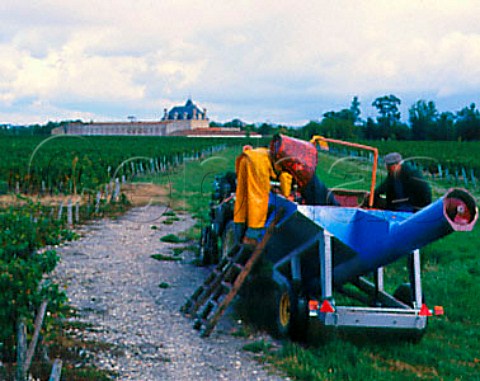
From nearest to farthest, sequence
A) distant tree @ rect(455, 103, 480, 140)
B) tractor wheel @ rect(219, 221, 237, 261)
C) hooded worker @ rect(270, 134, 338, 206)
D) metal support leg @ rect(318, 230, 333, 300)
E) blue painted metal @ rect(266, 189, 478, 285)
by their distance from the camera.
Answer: blue painted metal @ rect(266, 189, 478, 285) → metal support leg @ rect(318, 230, 333, 300) → hooded worker @ rect(270, 134, 338, 206) → tractor wheel @ rect(219, 221, 237, 261) → distant tree @ rect(455, 103, 480, 140)

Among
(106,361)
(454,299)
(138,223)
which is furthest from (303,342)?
(138,223)

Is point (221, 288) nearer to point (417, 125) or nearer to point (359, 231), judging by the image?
point (359, 231)

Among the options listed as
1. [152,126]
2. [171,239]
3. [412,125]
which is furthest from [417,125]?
[171,239]

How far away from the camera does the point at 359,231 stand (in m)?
7.03

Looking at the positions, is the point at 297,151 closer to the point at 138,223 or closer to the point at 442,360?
the point at 442,360

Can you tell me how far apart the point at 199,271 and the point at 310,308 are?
5.20 metres

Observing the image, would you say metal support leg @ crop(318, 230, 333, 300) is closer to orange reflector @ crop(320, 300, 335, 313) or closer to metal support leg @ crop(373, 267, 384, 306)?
orange reflector @ crop(320, 300, 335, 313)

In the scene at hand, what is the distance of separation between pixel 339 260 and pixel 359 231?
22.1 inches

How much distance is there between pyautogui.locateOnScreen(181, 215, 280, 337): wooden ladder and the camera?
7.93 metres

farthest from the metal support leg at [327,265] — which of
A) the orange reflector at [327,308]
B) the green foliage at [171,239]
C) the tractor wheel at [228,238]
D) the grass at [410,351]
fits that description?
the green foliage at [171,239]

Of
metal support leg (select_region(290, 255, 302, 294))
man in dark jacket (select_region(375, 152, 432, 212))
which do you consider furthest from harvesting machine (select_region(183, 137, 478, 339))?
man in dark jacket (select_region(375, 152, 432, 212))

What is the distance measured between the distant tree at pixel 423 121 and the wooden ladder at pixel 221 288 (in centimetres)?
9307

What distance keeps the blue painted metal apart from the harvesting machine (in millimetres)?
11

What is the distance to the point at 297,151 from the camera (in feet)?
26.5
